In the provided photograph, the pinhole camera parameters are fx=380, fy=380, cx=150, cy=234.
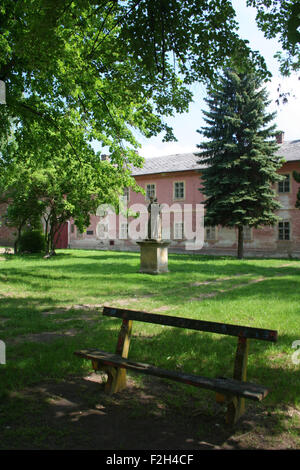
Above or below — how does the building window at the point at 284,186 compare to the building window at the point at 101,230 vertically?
above

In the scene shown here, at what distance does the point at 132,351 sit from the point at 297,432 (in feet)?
7.52

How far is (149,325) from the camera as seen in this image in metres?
6.34

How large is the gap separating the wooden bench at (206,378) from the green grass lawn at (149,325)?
60cm

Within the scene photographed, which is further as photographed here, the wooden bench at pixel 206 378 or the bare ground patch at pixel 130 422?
the wooden bench at pixel 206 378

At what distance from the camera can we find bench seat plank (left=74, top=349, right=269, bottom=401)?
9.40 feet

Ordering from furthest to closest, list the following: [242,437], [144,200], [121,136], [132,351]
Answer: [144,200] → [121,136] → [132,351] → [242,437]

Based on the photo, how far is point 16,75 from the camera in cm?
920

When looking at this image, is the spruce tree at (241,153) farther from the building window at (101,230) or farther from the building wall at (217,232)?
the building window at (101,230)

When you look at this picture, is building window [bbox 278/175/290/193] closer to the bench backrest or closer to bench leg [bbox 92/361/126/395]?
the bench backrest

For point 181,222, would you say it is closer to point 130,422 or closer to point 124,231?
point 124,231

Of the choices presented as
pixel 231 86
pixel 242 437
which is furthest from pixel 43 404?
pixel 231 86

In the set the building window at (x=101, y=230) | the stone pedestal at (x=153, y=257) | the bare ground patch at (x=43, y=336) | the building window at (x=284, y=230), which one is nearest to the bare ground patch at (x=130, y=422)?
the bare ground patch at (x=43, y=336)

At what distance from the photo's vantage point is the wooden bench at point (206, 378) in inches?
116
